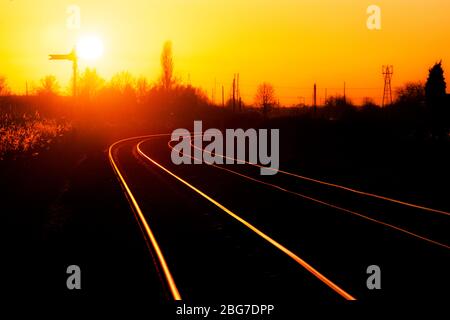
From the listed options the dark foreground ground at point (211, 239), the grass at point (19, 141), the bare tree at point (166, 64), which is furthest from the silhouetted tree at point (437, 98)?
the bare tree at point (166, 64)

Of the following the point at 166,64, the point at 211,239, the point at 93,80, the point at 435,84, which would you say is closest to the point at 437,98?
the point at 435,84

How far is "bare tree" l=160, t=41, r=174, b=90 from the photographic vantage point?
111m

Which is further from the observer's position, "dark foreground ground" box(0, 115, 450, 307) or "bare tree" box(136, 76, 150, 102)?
"bare tree" box(136, 76, 150, 102)

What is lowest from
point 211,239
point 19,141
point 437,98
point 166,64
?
point 211,239

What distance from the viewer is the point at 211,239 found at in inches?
439

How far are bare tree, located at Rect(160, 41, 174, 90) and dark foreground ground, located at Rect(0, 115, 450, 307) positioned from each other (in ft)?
286

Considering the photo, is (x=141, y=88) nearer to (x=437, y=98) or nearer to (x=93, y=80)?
(x=93, y=80)

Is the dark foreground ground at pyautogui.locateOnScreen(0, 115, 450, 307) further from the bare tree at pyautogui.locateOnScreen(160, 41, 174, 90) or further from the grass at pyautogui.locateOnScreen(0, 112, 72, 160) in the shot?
the bare tree at pyautogui.locateOnScreen(160, 41, 174, 90)

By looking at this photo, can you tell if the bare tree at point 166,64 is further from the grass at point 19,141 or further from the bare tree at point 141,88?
the grass at point 19,141

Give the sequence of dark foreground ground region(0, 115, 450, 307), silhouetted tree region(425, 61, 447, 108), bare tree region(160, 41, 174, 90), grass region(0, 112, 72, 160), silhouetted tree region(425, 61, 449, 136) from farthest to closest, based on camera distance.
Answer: bare tree region(160, 41, 174, 90) < silhouetted tree region(425, 61, 447, 108) < silhouetted tree region(425, 61, 449, 136) < grass region(0, 112, 72, 160) < dark foreground ground region(0, 115, 450, 307)

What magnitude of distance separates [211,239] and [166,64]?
102m

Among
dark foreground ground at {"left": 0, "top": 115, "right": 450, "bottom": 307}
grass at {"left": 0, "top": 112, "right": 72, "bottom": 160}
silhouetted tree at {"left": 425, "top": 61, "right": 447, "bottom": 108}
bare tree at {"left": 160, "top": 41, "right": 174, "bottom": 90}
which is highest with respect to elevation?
bare tree at {"left": 160, "top": 41, "right": 174, "bottom": 90}

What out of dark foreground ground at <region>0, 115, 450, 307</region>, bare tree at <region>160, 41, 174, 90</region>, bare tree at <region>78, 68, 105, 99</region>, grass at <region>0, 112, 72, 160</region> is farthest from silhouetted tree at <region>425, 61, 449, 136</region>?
bare tree at <region>78, 68, 105, 99</region>

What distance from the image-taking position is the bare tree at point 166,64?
110750 millimetres
